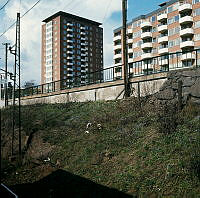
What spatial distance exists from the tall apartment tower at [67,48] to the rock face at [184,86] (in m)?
81.0

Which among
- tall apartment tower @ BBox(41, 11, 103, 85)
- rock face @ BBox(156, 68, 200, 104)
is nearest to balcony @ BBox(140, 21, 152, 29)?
tall apartment tower @ BBox(41, 11, 103, 85)

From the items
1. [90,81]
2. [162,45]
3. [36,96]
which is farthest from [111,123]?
[162,45]

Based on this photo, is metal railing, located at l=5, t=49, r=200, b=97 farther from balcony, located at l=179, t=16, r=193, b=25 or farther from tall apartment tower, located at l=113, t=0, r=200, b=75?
balcony, located at l=179, t=16, r=193, b=25

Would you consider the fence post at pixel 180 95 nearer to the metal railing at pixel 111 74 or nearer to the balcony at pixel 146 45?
the metal railing at pixel 111 74

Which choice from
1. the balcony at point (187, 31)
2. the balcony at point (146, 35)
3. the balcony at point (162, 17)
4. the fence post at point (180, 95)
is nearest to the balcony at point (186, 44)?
the balcony at point (187, 31)

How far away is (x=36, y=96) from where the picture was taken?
2508 centimetres

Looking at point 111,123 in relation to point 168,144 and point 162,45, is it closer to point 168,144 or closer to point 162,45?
point 168,144

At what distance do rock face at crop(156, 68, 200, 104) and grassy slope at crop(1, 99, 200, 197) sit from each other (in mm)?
656

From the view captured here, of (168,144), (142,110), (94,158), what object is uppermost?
(142,110)

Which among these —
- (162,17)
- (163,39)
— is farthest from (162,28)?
(163,39)

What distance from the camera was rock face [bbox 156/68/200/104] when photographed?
11.1 m

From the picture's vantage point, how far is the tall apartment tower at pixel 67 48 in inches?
3649

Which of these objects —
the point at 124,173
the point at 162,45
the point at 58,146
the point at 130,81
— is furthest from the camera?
the point at 162,45

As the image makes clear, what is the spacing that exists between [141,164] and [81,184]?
222cm
